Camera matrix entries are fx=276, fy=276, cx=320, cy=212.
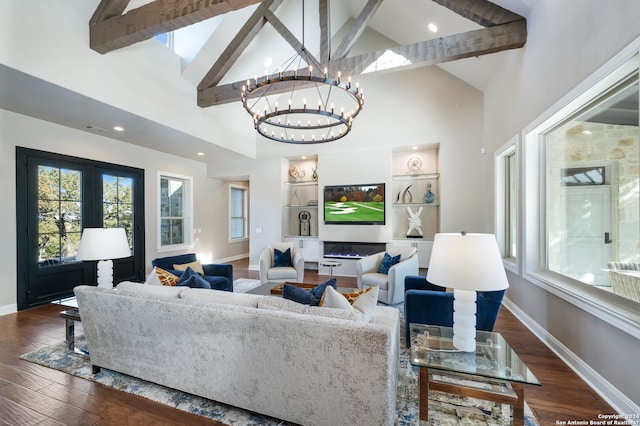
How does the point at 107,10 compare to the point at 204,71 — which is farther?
the point at 204,71

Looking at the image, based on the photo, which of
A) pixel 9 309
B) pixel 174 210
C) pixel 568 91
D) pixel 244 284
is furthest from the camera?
pixel 174 210

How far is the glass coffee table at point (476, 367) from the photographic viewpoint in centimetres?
146

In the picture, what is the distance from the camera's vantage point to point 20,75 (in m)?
2.89

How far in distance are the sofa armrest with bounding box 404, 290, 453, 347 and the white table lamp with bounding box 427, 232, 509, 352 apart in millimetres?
831

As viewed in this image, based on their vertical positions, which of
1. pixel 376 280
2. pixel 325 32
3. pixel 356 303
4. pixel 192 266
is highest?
pixel 325 32

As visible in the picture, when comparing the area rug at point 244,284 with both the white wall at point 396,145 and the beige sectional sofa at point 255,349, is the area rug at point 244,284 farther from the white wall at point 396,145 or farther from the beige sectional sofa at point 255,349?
the beige sectional sofa at point 255,349

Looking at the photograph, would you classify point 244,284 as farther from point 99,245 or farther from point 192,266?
point 99,245

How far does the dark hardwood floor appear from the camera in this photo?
1846 mm

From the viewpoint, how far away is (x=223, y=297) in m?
2.01

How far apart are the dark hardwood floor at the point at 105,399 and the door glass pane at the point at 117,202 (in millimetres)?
2783

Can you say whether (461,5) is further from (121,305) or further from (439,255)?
(121,305)

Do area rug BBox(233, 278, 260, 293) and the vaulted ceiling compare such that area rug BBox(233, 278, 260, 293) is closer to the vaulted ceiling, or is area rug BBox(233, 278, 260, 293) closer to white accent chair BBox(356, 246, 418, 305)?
white accent chair BBox(356, 246, 418, 305)

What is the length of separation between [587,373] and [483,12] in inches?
159

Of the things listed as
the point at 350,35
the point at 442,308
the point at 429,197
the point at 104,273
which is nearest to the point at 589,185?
the point at 442,308
